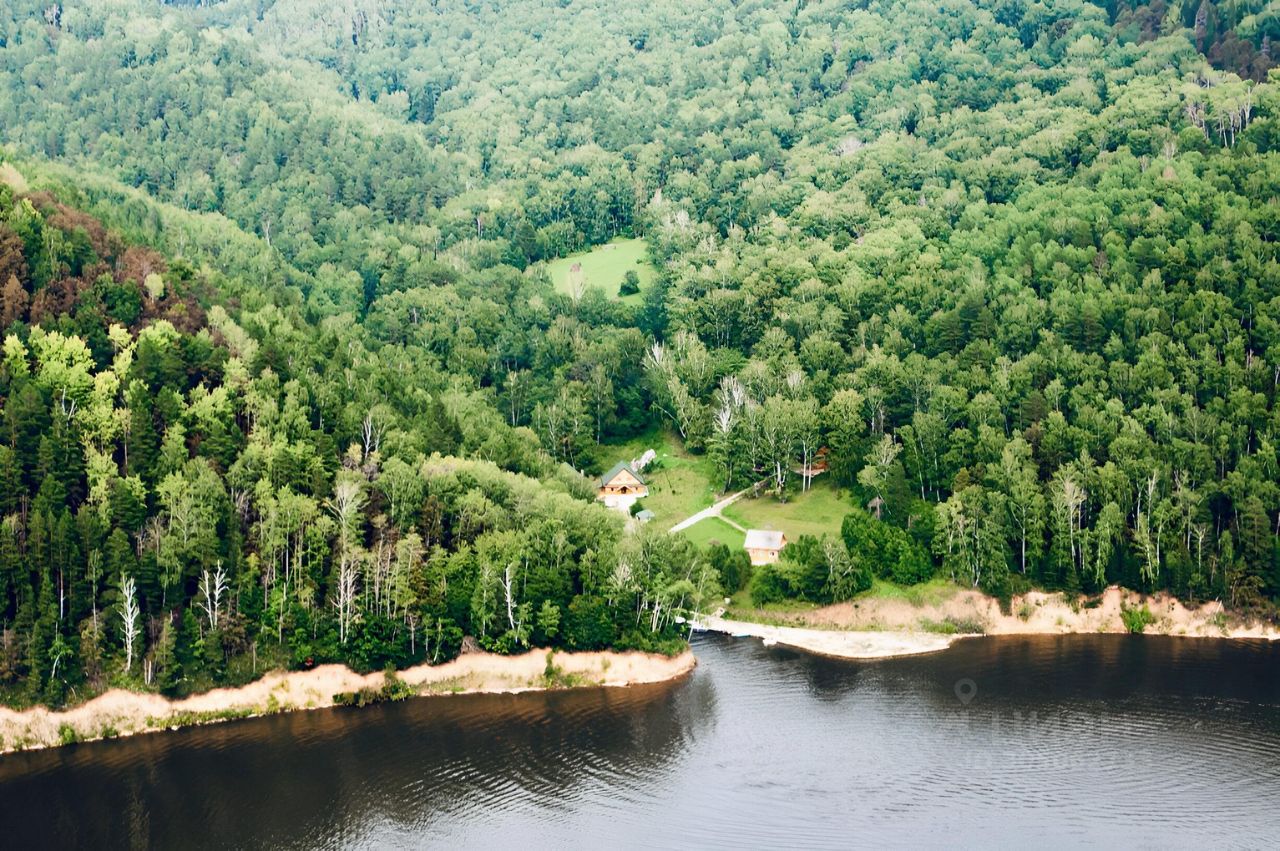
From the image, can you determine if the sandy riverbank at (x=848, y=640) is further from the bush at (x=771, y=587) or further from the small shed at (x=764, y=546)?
the small shed at (x=764, y=546)

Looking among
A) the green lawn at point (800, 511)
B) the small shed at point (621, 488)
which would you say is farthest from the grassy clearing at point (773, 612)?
the small shed at point (621, 488)

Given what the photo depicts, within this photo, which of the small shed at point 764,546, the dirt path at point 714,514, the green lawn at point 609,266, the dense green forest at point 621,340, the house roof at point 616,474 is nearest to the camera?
the dense green forest at point 621,340

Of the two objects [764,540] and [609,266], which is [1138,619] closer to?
[764,540]

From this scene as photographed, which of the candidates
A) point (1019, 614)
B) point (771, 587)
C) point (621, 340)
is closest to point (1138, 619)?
point (1019, 614)

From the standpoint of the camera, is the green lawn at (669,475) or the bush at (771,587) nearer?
Answer: the bush at (771,587)

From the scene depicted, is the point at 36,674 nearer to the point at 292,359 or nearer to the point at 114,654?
the point at 114,654

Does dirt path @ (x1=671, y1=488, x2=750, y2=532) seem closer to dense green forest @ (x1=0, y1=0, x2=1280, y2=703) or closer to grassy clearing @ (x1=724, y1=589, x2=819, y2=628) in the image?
dense green forest @ (x1=0, y1=0, x2=1280, y2=703)

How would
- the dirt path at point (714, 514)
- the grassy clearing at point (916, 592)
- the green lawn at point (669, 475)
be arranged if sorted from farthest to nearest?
the green lawn at point (669, 475) → the dirt path at point (714, 514) → the grassy clearing at point (916, 592)
